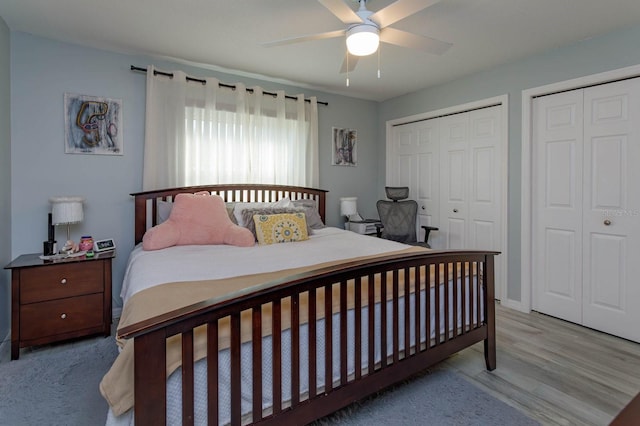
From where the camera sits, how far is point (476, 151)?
11.9 feet

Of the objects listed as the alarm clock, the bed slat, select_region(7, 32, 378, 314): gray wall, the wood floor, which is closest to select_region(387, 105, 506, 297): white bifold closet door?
the wood floor

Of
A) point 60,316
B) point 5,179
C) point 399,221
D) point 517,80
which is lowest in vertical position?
point 60,316

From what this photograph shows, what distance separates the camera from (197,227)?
268cm

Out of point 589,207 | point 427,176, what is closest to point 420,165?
point 427,176

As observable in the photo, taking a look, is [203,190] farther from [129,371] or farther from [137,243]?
[129,371]

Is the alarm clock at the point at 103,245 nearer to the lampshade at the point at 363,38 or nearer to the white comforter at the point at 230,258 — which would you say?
the white comforter at the point at 230,258

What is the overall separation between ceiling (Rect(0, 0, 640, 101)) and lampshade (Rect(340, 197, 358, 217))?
155 cm

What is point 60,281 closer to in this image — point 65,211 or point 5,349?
point 65,211

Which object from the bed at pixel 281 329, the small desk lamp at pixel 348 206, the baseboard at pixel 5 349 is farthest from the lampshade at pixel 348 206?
the baseboard at pixel 5 349

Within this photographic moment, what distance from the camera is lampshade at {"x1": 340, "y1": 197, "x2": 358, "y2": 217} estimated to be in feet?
13.7

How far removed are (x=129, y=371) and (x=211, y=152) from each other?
260 centimetres

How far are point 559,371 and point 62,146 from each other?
411cm

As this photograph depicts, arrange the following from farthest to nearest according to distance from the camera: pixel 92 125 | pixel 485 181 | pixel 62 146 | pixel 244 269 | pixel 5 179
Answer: pixel 485 181, pixel 92 125, pixel 62 146, pixel 5 179, pixel 244 269

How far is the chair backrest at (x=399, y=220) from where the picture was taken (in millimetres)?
3943
